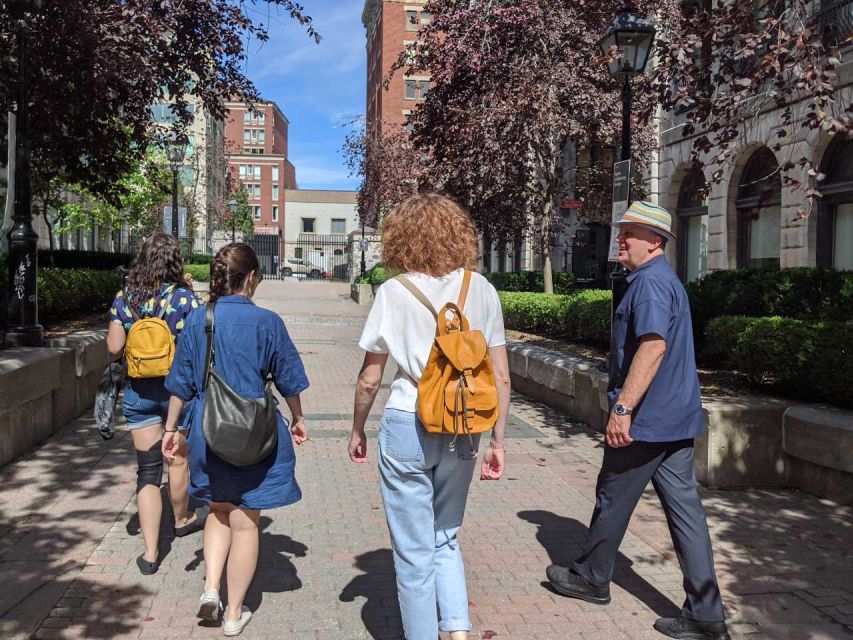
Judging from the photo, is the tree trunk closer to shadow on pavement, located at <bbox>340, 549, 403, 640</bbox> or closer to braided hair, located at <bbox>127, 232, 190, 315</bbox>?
shadow on pavement, located at <bbox>340, 549, 403, 640</bbox>

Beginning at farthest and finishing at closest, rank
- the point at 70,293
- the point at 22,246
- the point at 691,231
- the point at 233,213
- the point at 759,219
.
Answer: the point at 233,213, the point at 691,231, the point at 759,219, the point at 70,293, the point at 22,246

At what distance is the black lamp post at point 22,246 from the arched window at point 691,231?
15.8m

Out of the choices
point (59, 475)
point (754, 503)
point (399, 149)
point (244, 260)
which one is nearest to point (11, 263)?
point (59, 475)

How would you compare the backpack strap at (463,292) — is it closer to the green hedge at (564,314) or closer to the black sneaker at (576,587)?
the black sneaker at (576,587)

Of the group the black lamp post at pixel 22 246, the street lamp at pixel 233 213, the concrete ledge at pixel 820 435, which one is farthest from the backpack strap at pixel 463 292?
the street lamp at pixel 233 213

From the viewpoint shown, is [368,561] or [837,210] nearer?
[368,561]

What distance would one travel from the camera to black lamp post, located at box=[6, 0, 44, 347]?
25.0ft

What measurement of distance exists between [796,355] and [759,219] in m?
12.5

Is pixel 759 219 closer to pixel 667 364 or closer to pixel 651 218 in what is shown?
pixel 651 218

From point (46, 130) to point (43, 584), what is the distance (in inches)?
300

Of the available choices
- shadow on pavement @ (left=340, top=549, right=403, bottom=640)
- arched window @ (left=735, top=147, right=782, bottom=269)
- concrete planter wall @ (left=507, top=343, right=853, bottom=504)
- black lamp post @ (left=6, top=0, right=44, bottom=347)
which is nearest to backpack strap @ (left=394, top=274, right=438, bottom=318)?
shadow on pavement @ (left=340, top=549, right=403, bottom=640)

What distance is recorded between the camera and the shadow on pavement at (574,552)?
4.09m

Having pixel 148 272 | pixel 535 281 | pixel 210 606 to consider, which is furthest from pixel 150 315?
pixel 535 281

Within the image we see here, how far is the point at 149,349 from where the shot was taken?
4.36 metres
